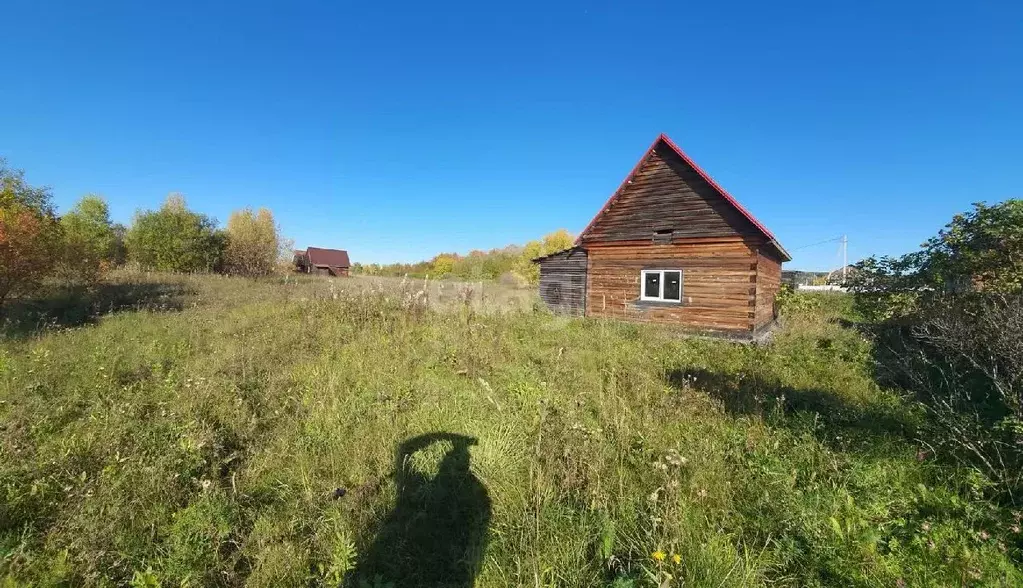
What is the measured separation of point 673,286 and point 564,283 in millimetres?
4370

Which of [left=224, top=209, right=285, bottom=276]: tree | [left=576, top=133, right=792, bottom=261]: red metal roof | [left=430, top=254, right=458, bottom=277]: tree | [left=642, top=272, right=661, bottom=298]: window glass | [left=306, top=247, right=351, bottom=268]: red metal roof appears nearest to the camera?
[left=576, top=133, right=792, bottom=261]: red metal roof

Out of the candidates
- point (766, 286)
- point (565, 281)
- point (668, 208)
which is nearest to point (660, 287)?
point (668, 208)

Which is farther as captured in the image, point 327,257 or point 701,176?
point 327,257

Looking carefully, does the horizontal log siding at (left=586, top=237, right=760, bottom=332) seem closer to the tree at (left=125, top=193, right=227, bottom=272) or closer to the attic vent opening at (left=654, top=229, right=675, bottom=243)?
the attic vent opening at (left=654, top=229, right=675, bottom=243)

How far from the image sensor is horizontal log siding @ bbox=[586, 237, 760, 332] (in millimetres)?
11891

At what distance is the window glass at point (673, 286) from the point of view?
13.0m

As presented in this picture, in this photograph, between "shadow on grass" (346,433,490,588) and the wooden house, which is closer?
"shadow on grass" (346,433,490,588)

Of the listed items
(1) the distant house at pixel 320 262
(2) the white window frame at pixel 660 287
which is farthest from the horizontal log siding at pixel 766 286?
(1) the distant house at pixel 320 262

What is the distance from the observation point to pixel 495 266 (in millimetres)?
51719

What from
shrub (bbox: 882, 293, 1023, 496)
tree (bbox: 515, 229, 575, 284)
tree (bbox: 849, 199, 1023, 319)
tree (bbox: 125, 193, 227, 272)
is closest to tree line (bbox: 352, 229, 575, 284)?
tree (bbox: 515, 229, 575, 284)

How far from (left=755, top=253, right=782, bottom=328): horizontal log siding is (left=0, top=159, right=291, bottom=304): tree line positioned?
20187mm

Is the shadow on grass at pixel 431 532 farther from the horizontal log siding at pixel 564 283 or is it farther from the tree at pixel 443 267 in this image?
the tree at pixel 443 267

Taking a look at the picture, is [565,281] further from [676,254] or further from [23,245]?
[23,245]

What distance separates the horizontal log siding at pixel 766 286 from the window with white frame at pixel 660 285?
241 centimetres
